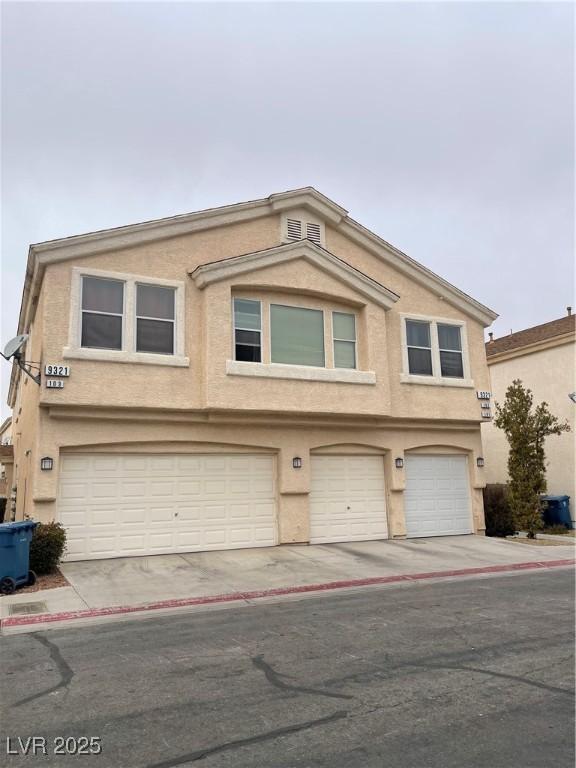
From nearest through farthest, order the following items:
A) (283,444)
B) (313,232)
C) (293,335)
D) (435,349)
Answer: (283,444) < (293,335) < (313,232) < (435,349)

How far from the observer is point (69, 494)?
12.6 meters

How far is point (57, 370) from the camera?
482 inches

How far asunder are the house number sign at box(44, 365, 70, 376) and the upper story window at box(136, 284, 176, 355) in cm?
170

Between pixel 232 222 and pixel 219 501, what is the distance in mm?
7182

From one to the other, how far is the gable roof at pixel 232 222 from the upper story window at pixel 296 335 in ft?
9.05

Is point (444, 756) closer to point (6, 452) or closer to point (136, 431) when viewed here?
point (136, 431)

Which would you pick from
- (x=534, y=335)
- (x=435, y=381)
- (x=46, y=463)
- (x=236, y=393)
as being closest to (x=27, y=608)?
(x=46, y=463)

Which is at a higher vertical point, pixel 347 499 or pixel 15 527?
pixel 347 499

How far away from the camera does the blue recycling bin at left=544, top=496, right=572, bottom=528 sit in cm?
1934

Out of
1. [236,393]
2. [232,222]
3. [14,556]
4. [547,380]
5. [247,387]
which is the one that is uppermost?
[232,222]

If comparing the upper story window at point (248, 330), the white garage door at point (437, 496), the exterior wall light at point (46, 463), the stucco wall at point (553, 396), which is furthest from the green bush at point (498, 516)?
the exterior wall light at point (46, 463)

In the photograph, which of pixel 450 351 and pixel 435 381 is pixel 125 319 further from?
pixel 450 351

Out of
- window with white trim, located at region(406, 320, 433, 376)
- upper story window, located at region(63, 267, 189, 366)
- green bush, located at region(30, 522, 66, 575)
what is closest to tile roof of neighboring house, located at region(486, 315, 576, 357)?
window with white trim, located at region(406, 320, 433, 376)

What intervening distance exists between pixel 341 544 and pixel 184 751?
36.7 ft
